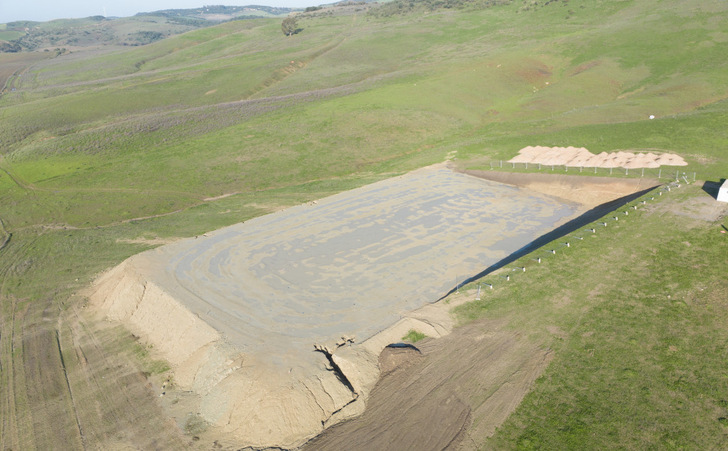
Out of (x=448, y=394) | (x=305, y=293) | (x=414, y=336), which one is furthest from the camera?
(x=305, y=293)

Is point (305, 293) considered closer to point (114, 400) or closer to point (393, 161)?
point (114, 400)

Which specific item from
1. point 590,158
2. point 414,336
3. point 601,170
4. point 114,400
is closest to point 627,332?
point 414,336

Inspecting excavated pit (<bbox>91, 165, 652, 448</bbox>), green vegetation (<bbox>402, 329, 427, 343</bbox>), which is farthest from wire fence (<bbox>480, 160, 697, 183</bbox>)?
green vegetation (<bbox>402, 329, 427, 343</bbox>)

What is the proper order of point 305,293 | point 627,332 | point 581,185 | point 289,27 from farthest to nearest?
point 289,27 → point 581,185 → point 305,293 → point 627,332

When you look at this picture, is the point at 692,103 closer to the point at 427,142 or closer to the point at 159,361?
the point at 427,142

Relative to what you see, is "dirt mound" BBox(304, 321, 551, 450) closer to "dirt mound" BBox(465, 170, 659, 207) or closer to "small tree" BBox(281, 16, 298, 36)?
"dirt mound" BBox(465, 170, 659, 207)

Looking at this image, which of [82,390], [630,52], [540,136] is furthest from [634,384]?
[630,52]
